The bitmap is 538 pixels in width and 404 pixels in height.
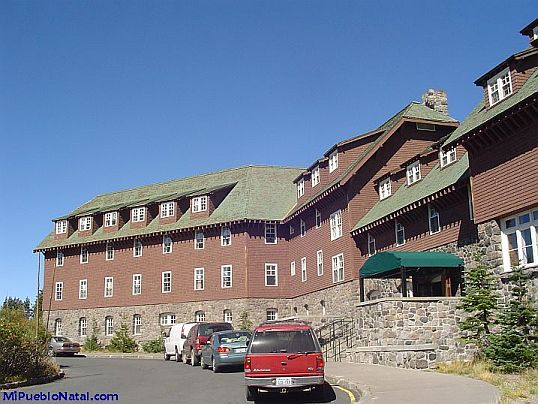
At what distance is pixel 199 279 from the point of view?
48375 millimetres

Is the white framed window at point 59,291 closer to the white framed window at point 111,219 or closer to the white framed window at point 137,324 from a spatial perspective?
the white framed window at point 111,219

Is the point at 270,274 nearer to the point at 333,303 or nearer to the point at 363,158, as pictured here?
the point at 333,303


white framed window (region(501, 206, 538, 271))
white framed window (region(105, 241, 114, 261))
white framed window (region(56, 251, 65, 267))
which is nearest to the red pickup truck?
white framed window (region(501, 206, 538, 271))

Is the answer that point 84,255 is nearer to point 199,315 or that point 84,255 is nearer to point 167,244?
point 167,244

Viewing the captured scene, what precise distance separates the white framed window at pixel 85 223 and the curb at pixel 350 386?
4090cm

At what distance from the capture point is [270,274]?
46969 mm

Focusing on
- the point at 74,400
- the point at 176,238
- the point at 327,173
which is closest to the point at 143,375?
the point at 74,400

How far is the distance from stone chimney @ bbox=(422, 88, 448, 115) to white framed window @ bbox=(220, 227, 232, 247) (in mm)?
17229

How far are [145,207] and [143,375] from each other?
30727mm

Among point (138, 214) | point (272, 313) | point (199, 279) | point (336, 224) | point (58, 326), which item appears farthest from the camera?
point (58, 326)

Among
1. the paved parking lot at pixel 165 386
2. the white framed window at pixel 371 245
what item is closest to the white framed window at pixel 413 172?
the white framed window at pixel 371 245

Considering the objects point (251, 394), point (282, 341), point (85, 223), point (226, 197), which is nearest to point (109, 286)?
point (85, 223)

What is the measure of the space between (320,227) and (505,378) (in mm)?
23774

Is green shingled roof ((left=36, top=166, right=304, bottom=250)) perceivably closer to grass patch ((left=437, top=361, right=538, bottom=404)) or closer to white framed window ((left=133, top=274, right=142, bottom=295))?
white framed window ((left=133, top=274, right=142, bottom=295))
